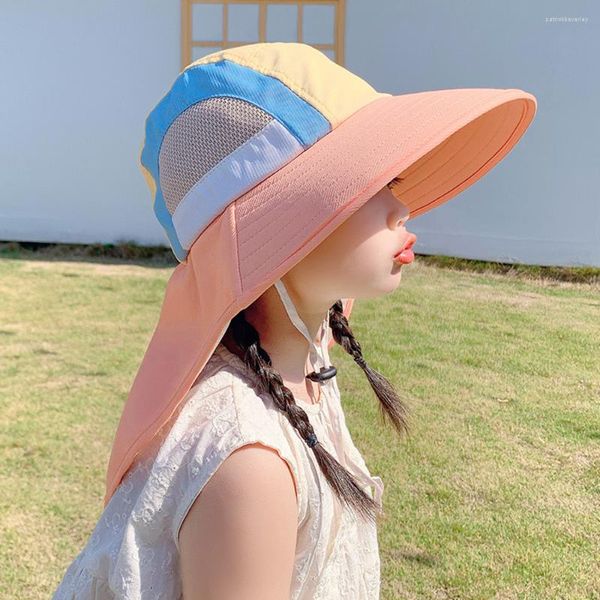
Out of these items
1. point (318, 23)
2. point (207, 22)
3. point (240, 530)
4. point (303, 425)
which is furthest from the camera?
point (207, 22)

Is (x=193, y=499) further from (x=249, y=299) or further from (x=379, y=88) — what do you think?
(x=379, y=88)

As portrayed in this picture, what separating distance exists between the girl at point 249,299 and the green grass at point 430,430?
129 cm

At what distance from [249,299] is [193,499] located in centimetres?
26

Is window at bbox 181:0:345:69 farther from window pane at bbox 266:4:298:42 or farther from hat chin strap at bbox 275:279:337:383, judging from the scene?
hat chin strap at bbox 275:279:337:383

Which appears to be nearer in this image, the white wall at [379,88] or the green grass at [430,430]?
the green grass at [430,430]

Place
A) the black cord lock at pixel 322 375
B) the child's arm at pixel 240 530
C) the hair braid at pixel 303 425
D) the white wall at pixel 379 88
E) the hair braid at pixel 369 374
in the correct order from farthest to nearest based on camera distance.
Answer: the white wall at pixel 379 88, the hair braid at pixel 369 374, the black cord lock at pixel 322 375, the hair braid at pixel 303 425, the child's arm at pixel 240 530

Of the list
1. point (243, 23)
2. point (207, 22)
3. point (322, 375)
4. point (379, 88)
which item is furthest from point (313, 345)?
point (207, 22)

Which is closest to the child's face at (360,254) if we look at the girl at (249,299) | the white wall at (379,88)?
the girl at (249,299)

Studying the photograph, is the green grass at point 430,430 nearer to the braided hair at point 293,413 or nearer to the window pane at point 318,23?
the braided hair at point 293,413

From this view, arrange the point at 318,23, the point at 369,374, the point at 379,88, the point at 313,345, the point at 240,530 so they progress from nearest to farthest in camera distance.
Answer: the point at 240,530 → the point at 313,345 → the point at 369,374 → the point at 318,23 → the point at 379,88

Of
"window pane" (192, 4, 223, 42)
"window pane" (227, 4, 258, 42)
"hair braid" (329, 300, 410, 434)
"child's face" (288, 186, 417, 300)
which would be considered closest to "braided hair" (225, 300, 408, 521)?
"child's face" (288, 186, 417, 300)

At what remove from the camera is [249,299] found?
0.96 m

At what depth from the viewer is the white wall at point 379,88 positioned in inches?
225

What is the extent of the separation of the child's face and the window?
5228 mm
